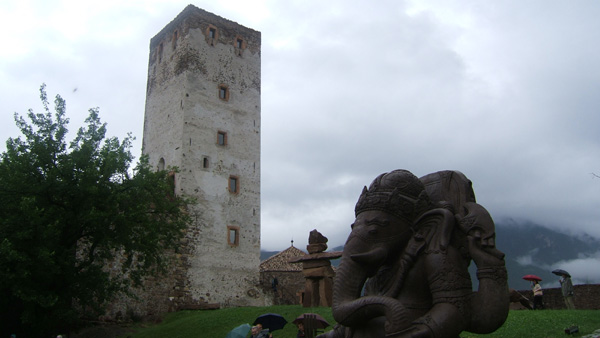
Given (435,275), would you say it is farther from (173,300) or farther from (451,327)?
(173,300)

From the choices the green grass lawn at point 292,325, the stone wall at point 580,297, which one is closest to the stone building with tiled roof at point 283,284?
the green grass lawn at point 292,325

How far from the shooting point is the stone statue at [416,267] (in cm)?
371

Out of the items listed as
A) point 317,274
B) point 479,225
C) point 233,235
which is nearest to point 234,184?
point 233,235

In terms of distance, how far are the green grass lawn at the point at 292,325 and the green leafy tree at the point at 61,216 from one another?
3065 millimetres

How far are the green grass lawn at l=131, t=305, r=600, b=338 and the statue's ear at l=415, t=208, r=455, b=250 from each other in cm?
821

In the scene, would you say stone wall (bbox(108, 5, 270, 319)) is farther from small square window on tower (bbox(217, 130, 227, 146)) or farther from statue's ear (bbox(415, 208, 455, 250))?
statue's ear (bbox(415, 208, 455, 250))

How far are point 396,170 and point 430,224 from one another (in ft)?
1.69

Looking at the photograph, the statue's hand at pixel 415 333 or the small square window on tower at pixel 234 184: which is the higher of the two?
the small square window on tower at pixel 234 184

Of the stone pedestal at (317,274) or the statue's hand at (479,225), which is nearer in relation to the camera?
the statue's hand at (479,225)

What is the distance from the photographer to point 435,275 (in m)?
3.84

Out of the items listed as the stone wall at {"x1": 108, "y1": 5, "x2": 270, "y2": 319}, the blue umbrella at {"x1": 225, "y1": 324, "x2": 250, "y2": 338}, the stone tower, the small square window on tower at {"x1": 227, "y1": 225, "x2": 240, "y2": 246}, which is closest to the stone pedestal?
the blue umbrella at {"x1": 225, "y1": 324, "x2": 250, "y2": 338}

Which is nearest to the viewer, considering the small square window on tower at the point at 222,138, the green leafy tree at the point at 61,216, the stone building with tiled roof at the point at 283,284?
the green leafy tree at the point at 61,216

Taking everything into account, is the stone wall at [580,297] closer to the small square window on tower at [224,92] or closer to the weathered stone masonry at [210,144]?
the weathered stone masonry at [210,144]

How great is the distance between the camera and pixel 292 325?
15859 mm
